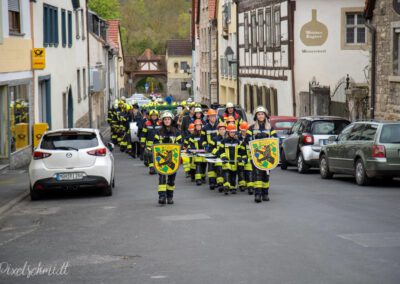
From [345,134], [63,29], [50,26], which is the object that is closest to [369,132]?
[345,134]

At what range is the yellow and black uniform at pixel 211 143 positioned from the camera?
18016 mm

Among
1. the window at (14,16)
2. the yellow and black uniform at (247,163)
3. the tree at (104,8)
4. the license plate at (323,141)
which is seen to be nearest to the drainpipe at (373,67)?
the license plate at (323,141)

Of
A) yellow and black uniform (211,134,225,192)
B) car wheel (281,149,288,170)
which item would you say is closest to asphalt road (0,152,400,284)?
yellow and black uniform (211,134,225,192)

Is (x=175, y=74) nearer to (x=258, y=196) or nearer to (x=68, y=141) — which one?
(x=68, y=141)

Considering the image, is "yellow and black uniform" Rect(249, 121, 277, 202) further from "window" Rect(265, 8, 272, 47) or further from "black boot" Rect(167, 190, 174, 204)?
"window" Rect(265, 8, 272, 47)

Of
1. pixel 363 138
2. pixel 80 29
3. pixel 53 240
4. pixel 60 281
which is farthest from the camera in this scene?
pixel 80 29

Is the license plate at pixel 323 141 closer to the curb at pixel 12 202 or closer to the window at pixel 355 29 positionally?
the curb at pixel 12 202

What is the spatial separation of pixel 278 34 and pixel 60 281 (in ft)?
107

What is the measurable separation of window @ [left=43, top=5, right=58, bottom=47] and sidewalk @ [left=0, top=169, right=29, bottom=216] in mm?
8195

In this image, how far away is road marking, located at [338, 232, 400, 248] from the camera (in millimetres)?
10336

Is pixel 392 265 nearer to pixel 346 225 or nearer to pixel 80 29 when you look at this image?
pixel 346 225

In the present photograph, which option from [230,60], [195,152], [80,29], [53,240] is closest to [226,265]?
[53,240]

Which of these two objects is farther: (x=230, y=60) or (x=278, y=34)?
(x=230, y=60)

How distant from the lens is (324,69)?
125 ft
